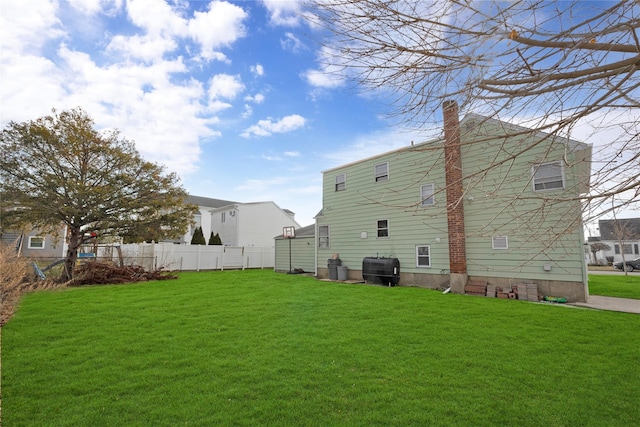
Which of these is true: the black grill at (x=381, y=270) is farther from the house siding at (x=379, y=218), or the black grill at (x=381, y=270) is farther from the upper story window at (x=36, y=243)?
the upper story window at (x=36, y=243)

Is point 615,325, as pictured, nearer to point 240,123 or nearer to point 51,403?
point 51,403

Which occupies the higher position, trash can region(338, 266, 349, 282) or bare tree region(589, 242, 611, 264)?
bare tree region(589, 242, 611, 264)

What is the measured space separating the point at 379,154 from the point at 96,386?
1274 cm

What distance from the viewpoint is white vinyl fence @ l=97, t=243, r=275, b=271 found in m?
17.9

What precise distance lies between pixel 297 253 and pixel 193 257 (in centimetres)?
713

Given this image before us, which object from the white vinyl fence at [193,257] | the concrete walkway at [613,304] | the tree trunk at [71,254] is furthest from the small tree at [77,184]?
the concrete walkway at [613,304]

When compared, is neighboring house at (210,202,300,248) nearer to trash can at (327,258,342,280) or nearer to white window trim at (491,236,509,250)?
trash can at (327,258,342,280)

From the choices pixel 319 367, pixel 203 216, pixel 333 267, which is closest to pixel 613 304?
pixel 319 367

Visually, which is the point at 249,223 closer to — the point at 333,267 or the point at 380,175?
the point at 333,267

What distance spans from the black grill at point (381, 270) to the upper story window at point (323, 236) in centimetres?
337

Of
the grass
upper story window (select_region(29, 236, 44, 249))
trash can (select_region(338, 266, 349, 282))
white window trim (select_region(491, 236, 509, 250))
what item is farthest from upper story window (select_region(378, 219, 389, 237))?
upper story window (select_region(29, 236, 44, 249))

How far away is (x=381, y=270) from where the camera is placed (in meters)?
13.0

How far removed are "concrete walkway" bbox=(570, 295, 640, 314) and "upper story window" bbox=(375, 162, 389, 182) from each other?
26.2 feet

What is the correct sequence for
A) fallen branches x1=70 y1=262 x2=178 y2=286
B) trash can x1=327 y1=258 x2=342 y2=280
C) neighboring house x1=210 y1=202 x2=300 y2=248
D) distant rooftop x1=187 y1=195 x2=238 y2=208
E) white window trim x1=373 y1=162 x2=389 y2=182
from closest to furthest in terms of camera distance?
1. fallen branches x1=70 y1=262 x2=178 y2=286
2. white window trim x1=373 y1=162 x2=389 y2=182
3. trash can x1=327 y1=258 x2=342 y2=280
4. neighboring house x1=210 y1=202 x2=300 y2=248
5. distant rooftop x1=187 y1=195 x2=238 y2=208
